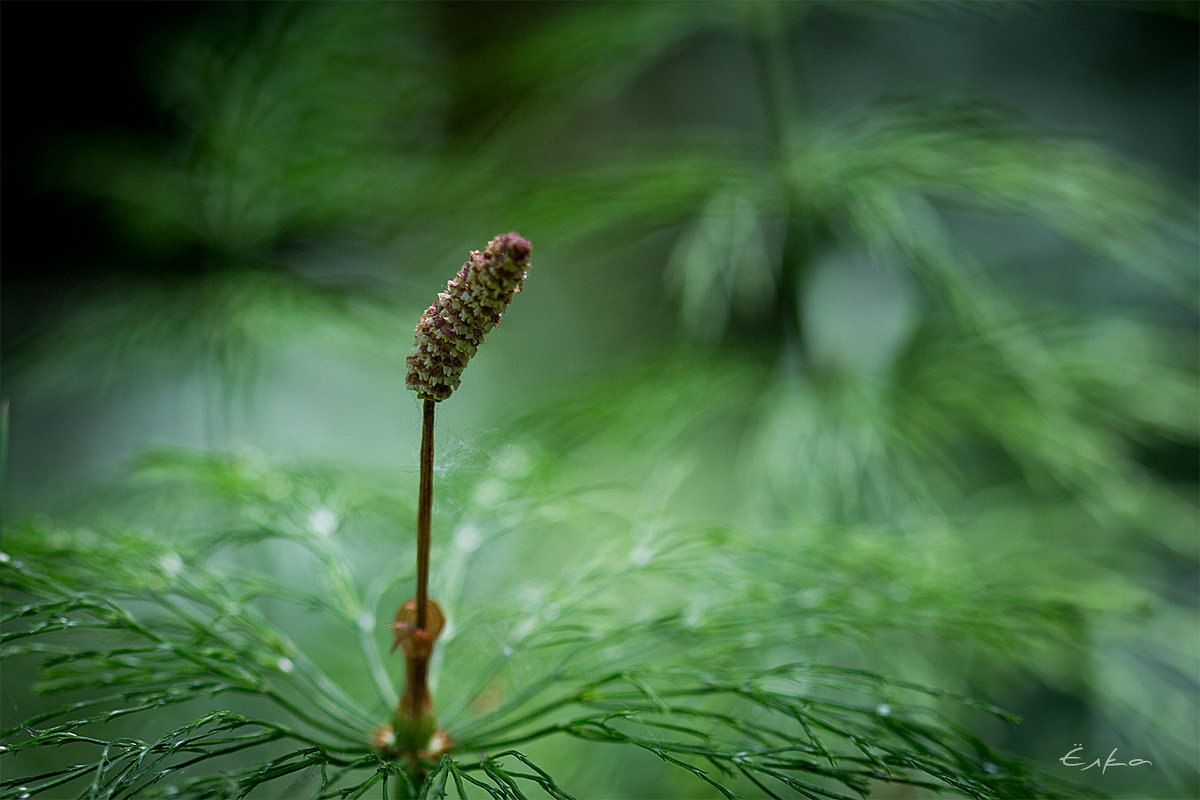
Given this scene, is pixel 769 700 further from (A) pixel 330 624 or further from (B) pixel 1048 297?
(B) pixel 1048 297

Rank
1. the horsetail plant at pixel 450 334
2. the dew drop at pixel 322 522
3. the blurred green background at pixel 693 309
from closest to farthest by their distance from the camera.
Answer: the horsetail plant at pixel 450 334, the dew drop at pixel 322 522, the blurred green background at pixel 693 309

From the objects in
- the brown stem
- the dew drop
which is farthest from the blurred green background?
the brown stem

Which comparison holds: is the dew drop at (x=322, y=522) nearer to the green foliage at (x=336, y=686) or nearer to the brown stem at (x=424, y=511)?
the green foliage at (x=336, y=686)

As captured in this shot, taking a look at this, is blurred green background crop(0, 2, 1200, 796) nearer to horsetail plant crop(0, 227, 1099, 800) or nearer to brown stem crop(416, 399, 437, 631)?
horsetail plant crop(0, 227, 1099, 800)

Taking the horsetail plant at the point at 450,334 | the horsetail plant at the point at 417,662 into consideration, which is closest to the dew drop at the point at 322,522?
the horsetail plant at the point at 417,662

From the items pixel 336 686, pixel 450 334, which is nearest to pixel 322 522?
pixel 336 686

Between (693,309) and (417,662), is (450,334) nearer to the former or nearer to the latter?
(417,662)
